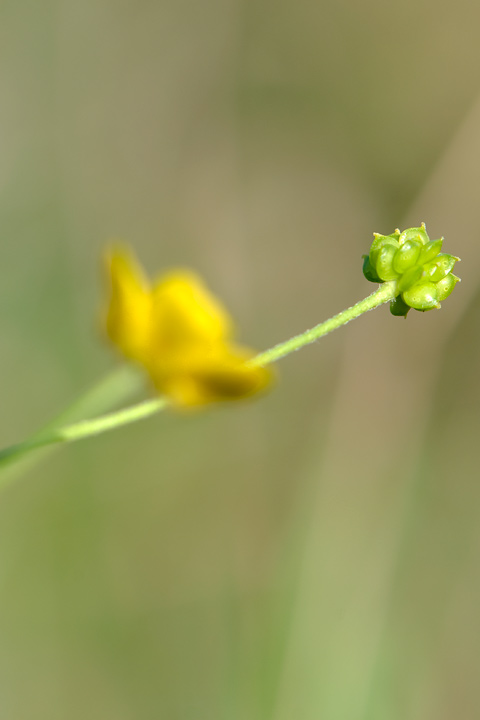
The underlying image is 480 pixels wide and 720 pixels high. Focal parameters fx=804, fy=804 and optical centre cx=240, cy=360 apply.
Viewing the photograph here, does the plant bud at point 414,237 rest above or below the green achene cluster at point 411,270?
above

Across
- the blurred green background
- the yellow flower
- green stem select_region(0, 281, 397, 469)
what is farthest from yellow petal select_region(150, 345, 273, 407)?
the blurred green background

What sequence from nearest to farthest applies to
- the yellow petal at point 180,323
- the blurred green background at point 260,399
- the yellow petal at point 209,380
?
the yellow petal at point 209,380 < the yellow petal at point 180,323 < the blurred green background at point 260,399

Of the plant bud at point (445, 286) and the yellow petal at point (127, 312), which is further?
the yellow petal at point (127, 312)

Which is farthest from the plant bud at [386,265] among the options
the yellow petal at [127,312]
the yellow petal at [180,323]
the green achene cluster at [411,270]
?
the yellow petal at [127,312]

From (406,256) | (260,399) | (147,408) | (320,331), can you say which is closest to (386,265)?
(406,256)

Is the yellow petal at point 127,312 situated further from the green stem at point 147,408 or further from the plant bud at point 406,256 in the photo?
the plant bud at point 406,256

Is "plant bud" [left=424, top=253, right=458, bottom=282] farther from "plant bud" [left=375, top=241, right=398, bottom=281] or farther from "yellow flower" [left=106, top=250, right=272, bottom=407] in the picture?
"yellow flower" [left=106, top=250, right=272, bottom=407]

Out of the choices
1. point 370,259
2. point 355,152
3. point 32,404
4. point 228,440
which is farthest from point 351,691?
point 355,152
